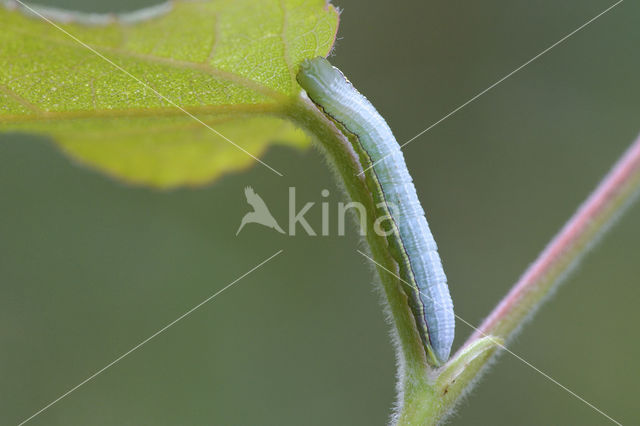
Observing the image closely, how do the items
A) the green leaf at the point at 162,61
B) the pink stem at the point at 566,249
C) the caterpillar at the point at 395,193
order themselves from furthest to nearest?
the caterpillar at the point at 395,193 < the pink stem at the point at 566,249 < the green leaf at the point at 162,61

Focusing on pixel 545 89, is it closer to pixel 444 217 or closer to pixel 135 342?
pixel 444 217

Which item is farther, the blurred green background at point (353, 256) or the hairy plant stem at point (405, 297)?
the blurred green background at point (353, 256)

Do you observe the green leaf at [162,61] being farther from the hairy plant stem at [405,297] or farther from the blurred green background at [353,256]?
the blurred green background at [353,256]

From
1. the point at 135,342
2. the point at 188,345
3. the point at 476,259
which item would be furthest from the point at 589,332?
the point at 135,342

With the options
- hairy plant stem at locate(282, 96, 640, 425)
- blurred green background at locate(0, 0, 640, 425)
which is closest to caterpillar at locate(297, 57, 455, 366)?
hairy plant stem at locate(282, 96, 640, 425)

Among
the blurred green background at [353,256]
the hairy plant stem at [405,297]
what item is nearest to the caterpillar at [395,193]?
the hairy plant stem at [405,297]

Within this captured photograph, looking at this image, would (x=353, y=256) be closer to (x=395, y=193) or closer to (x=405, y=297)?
(x=395, y=193)
